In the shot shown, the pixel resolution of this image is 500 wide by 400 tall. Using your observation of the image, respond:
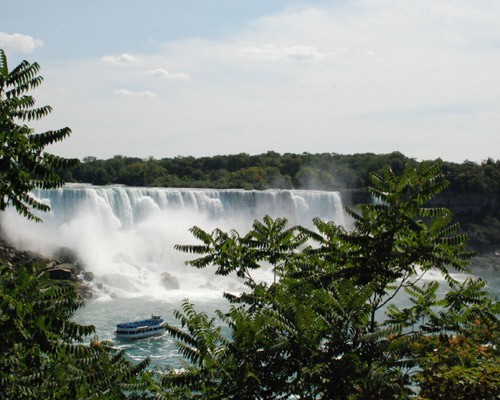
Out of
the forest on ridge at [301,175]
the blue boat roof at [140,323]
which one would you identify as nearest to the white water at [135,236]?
the blue boat roof at [140,323]

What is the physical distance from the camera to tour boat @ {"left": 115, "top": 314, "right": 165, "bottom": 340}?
27.4m

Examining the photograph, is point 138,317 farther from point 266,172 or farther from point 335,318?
point 266,172

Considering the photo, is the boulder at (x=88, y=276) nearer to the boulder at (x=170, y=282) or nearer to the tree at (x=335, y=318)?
the boulder at (x=170, y=282)

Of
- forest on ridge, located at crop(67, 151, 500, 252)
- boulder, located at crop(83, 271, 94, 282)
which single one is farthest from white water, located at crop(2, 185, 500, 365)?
forest on ridge, located at crop(67, 151, 500, 252)

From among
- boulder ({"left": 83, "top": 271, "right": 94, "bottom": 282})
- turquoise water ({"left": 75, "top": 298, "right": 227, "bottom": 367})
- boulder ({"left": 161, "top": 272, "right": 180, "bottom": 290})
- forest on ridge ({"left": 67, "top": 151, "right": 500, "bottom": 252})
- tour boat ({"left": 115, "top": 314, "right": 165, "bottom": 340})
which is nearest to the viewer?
turquoise water ({"left": 75, "top": 298, "right": 227, "bottom": 367})

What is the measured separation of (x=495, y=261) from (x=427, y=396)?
55.0 m

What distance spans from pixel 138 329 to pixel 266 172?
164 feet

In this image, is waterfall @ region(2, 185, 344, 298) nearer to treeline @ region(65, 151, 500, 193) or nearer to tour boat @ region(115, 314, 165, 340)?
tour boat @ region(115, 314, 165, 340)

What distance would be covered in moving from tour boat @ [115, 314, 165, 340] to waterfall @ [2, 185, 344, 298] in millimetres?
8759

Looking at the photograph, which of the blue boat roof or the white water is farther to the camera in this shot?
the white water

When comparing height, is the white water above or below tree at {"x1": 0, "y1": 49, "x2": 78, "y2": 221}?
below

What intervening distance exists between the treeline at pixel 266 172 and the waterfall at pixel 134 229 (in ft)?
48.1

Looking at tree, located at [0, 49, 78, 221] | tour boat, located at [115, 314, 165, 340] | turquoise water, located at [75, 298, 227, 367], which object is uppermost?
tree, located at [0, 49, 78, 221]

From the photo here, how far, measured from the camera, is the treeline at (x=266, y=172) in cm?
6775
